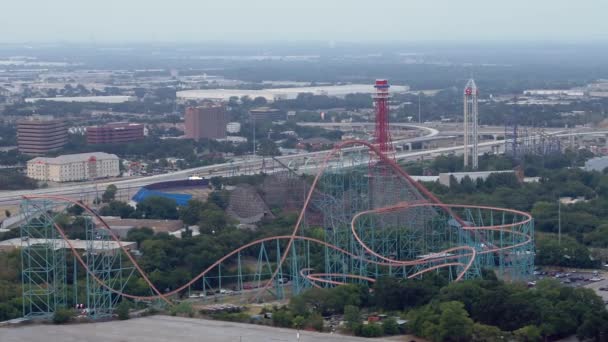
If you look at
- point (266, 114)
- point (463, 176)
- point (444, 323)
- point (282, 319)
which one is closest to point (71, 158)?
point (463, 176)

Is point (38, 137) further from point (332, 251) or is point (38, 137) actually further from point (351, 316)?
point (351, 316)

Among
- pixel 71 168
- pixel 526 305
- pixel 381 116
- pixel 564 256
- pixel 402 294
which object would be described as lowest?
pixel 71 168

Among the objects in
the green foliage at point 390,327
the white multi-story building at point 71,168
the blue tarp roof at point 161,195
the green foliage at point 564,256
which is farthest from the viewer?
the white multi-story building at point 71,168

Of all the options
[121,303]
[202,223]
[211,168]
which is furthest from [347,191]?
[211,168]

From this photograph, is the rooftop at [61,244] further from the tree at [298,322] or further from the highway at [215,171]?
the highway at [215,171]

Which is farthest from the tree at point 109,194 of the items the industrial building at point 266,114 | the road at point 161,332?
the industrial building at point 266,114

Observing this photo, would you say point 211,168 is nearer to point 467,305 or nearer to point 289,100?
point 467,305
